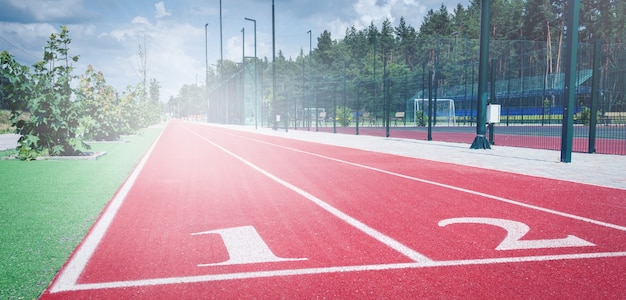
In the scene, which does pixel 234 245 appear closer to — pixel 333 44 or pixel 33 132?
pixel 33 132

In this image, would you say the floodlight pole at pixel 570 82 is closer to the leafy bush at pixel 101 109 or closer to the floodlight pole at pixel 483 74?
the floodlight pole at pixel 483 74

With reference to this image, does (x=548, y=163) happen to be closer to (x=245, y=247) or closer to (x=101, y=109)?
(x=245, y=247)

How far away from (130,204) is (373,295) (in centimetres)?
486

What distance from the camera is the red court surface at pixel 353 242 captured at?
3547 millimetres

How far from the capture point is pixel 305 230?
530cm

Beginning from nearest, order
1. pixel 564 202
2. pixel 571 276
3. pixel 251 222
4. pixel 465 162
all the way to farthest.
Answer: pixel 571 276
pixel 251 222
pixel 564 202
pixel 465 162

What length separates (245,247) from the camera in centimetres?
462

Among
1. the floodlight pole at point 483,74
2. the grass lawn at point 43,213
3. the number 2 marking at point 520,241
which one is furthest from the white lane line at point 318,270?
the floodlight pole at point 483,74

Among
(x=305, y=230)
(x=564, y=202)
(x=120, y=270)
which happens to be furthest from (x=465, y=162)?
(x=120, y=270)

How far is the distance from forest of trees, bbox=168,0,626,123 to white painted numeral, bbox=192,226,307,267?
34233mm

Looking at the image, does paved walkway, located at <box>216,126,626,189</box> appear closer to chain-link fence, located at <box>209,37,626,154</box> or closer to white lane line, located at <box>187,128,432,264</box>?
chain-link fence, located at <box>209,37,626,154</box>

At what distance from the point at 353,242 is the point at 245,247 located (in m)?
1.11

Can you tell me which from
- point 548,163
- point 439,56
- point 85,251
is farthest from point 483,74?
point 439,56

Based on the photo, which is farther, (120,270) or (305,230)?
(305,230)
